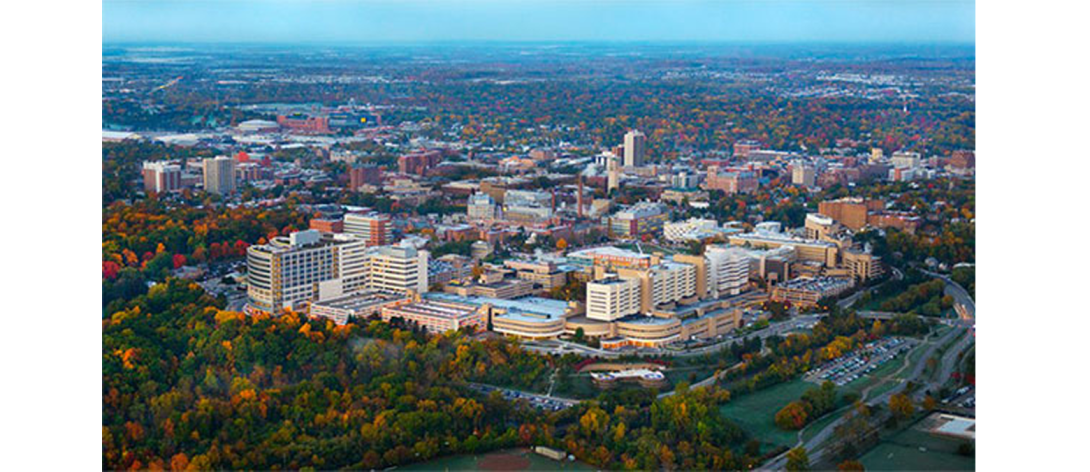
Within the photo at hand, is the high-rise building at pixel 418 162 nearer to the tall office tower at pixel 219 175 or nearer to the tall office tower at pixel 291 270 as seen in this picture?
the tall office tower at pixel 219 175

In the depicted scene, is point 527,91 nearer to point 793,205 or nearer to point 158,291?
point 793,205

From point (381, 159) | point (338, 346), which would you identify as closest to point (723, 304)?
point (338, 346)

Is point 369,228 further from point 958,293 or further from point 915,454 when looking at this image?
point 915,454

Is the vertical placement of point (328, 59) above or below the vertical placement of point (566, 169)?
above

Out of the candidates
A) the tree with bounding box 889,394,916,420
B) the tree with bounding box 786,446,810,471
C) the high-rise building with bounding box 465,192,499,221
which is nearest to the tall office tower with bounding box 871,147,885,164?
the high-rise building with bounding box 465,192,499,221

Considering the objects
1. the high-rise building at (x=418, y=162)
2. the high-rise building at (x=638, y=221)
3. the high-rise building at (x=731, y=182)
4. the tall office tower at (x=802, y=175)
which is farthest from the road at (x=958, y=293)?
the high-rise building at (x=418, y=162)
